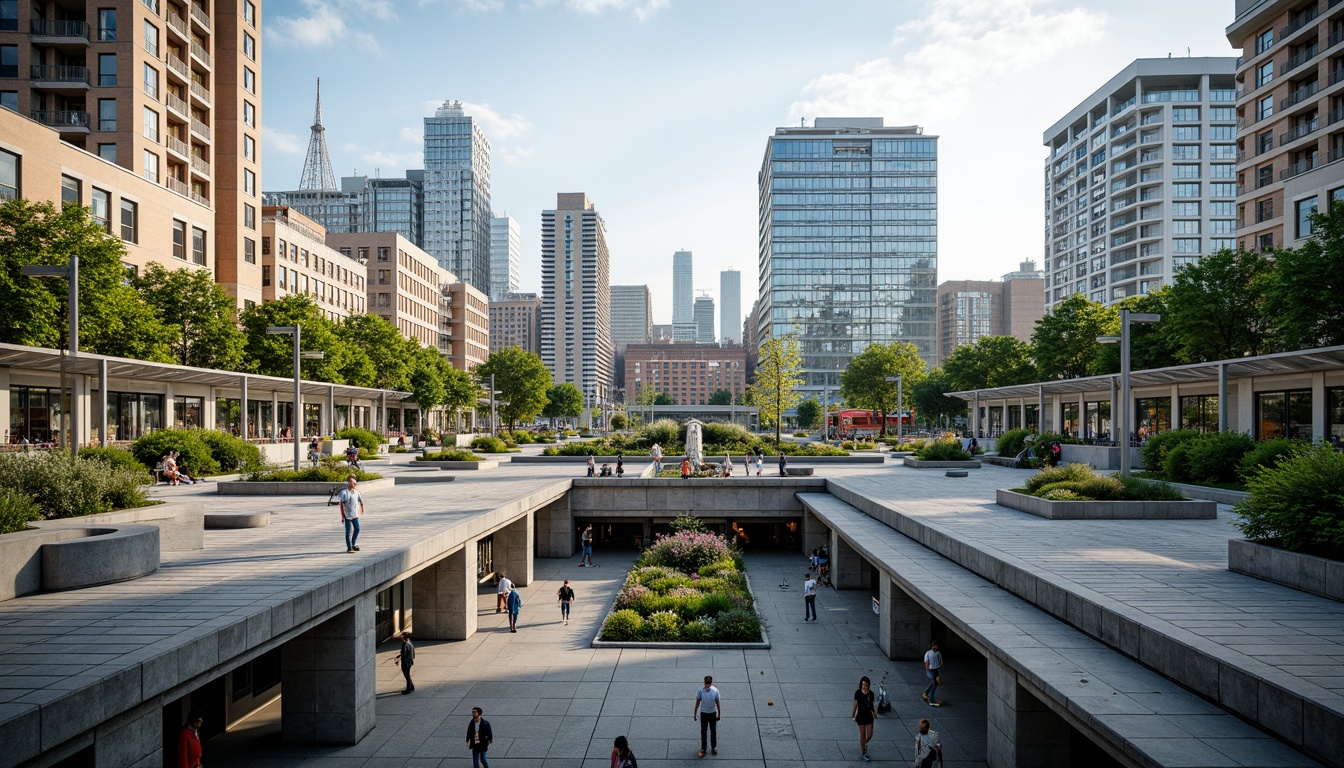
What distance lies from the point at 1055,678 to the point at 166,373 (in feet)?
124

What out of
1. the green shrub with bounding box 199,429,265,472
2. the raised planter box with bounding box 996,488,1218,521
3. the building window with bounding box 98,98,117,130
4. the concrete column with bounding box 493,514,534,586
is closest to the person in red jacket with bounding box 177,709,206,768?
the concrete column with bounding box 493,514,534,586

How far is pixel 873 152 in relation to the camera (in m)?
137

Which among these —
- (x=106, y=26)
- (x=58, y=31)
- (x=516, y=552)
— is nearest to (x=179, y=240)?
(x=106, y=26)

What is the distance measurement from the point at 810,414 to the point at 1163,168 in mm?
57096

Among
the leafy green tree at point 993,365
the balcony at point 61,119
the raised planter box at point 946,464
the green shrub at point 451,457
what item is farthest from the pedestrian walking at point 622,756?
the leafy green tree at point 993,365

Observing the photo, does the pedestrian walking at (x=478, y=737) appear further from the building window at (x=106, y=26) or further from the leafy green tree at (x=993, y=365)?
the leafy green tree at (x=993, y=365)

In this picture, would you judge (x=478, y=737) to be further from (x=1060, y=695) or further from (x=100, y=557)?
(x=1060, y=695)

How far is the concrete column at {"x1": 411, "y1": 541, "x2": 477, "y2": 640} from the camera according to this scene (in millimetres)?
18656

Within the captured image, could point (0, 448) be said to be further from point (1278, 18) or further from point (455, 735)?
point (1278, 18)

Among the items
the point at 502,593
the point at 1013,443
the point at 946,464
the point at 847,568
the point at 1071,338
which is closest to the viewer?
the point at 502,593

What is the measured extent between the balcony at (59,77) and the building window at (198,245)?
930cm

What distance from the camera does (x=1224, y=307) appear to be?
39.6m

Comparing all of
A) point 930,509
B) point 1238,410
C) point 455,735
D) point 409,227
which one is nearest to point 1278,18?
point 1238,410

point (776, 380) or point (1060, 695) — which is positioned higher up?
point (776, 380)
